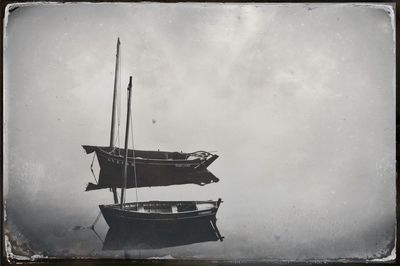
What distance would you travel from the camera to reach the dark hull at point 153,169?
1.63m

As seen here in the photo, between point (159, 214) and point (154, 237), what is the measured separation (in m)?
0.09

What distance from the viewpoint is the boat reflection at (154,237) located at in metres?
1.62

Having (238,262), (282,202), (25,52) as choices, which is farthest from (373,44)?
(25,52)

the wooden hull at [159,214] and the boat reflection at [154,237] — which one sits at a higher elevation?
the wooden hull at [159,214]

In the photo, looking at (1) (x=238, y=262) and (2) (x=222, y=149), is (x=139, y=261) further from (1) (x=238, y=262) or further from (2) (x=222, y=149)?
(2) (x=222, y=149)

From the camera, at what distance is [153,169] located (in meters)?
1.64

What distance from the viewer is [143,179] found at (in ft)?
5.37

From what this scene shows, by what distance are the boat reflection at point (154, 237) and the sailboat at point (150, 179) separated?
19mm

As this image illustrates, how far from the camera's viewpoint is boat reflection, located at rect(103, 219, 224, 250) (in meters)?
1.62

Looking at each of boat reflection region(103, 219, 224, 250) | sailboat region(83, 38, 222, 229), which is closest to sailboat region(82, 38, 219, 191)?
sailboat region(83, 38, 222, 229)

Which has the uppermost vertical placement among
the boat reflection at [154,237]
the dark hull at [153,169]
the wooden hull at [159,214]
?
the dark hull at [153,169]

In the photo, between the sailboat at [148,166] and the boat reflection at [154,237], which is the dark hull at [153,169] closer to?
the sailboat at [148,166]

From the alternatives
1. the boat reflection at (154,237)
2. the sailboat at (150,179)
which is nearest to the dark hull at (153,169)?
the sailboat at (150,179)

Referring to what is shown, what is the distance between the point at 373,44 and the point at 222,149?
702mm
